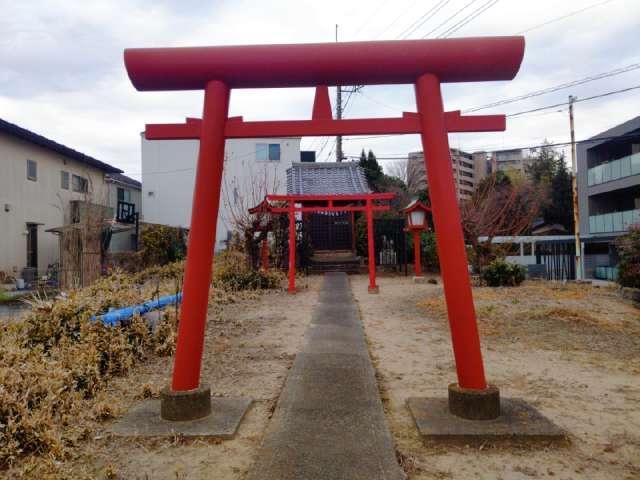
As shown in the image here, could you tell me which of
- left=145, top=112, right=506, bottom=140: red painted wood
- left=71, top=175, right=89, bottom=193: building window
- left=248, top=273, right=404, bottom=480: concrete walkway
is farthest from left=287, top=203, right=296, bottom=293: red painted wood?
left=71, top=175, right=89, bottom=193: building window

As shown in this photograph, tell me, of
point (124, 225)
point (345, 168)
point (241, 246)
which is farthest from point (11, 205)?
point (345, 168)

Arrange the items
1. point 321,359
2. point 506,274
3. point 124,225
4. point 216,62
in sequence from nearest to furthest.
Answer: point 216,62, point 321,359, point 506,274, point 124,225

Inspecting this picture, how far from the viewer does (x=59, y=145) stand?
21688 mm

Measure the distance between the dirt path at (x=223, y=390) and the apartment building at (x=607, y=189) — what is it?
18515mm

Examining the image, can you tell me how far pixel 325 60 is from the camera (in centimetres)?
402

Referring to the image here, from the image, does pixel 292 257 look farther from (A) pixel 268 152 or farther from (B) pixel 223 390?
(A) pixel 268 152

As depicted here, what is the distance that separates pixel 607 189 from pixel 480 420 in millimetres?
23534

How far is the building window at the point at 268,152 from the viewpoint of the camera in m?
28.1

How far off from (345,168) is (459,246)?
55.0 ft

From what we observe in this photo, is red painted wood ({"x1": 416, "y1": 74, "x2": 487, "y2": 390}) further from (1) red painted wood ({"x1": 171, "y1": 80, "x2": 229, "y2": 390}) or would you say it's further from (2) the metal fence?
(2) the metal fence

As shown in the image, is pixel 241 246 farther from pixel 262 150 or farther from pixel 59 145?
pixel 262 150

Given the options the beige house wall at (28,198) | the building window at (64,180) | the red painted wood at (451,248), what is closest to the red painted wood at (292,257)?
the beige house wall at (28,198)

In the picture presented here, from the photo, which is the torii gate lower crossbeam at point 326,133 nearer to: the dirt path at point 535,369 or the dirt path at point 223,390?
the dirt path at point 223,390

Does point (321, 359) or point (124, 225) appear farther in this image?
point (124, 225)
